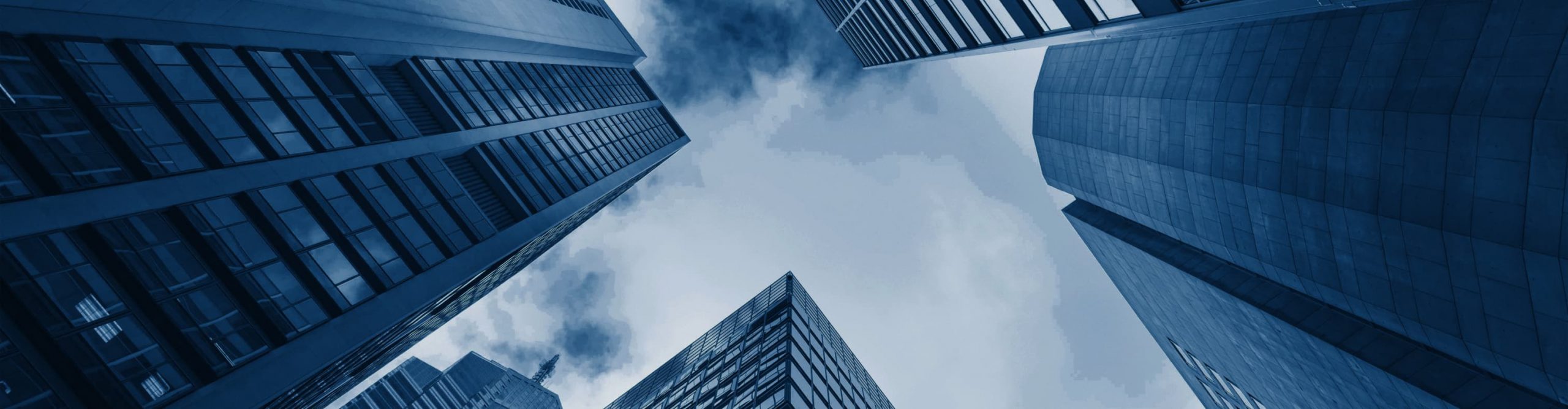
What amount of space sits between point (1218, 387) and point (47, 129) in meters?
74.3

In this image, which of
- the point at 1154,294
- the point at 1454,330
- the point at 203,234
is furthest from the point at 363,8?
the point at 1154,294

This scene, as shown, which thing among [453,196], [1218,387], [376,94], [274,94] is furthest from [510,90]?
[1218,387]

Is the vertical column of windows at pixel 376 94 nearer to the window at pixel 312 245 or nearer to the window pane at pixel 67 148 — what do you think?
the window at pixel 312 245

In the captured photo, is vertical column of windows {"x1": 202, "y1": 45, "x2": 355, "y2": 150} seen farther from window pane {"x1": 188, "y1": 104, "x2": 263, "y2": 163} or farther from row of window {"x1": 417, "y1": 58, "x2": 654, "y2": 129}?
row of window {"x1": 417, "y1": 58, "x2": 654, "y2": 129}

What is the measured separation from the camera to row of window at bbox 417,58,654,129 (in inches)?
1526

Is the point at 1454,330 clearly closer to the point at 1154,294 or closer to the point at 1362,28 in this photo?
the point at 1362,28

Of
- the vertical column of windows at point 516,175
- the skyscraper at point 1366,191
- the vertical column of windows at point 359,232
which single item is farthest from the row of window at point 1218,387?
the vertical column of windows at point 359,232

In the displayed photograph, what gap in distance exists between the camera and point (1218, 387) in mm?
62562

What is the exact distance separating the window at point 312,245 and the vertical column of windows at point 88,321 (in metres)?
5.20

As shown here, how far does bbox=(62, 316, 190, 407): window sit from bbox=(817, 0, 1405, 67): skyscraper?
97.2 feet

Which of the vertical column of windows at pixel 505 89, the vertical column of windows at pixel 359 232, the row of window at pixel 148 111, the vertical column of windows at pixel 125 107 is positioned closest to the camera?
the row of window at pixel 148 111

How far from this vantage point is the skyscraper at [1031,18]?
2017cm

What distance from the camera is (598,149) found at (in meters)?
59.2

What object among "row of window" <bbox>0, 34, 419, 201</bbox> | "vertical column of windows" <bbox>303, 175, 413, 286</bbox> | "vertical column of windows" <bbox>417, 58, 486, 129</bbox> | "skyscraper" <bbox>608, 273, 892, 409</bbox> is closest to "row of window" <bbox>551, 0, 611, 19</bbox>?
"vertical column of windows" <bbox>417, 58, 486, 129</bbox>
